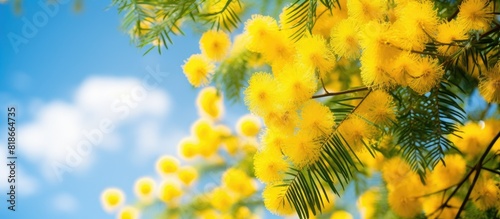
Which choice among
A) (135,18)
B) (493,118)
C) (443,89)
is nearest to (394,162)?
(493,118)

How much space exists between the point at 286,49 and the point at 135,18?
0.36 metres

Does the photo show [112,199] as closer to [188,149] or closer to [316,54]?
[188,149]

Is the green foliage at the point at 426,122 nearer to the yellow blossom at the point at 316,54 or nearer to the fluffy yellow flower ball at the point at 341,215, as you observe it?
the yellow blossom at the point at 316,54

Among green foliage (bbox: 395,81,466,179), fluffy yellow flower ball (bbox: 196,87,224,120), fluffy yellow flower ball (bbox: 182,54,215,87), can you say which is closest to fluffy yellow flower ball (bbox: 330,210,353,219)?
fluffy yellow flower ball (bbox: 196,87,224,120)

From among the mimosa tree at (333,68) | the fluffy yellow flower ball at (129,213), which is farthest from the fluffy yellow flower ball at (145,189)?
the mimosa tree at (333,68)

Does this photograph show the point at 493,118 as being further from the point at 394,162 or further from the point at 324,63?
the point at 324,63

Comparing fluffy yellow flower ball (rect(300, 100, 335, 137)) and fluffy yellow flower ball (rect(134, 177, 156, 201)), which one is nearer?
fluffy yellow flower ball (rect(300, 100, 335, 137))

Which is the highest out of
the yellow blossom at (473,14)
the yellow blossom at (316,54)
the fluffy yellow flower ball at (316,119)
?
the yellow blossom at (316,54)

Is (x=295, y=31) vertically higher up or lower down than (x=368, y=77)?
higher up

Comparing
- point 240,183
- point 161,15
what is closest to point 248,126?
point 240,183

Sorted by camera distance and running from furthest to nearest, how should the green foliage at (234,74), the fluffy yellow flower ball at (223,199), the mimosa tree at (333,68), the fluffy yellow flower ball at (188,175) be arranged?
the fluffy yellow flower ball at (188,175) < the fluffy yellow flower ball at (223,199) < the green foliage at (234,74) < the mimosa tree at (333,68)

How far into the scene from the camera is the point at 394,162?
1.57 m

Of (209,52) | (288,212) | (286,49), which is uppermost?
(209,52)

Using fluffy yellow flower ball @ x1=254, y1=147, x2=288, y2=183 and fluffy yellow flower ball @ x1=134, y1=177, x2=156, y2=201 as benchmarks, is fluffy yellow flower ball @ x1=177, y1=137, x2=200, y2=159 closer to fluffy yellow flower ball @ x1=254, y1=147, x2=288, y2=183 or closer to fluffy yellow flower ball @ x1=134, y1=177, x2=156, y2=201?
fluffy yellow flower ball @ x1=134, y1=177, x2=156, y2=201
